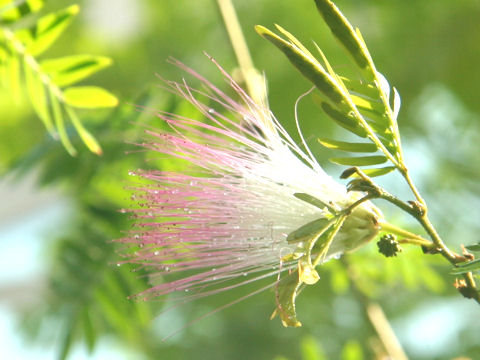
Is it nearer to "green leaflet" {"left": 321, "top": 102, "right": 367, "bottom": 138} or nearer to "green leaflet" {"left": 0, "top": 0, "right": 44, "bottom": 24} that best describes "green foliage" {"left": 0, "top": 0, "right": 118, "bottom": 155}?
"green leaflet" {"left": 0, "top": 0, "right": 44, "bottom": 24}

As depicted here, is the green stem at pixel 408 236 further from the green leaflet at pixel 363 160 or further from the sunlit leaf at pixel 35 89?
the sunlit leaf at pixel 35 89

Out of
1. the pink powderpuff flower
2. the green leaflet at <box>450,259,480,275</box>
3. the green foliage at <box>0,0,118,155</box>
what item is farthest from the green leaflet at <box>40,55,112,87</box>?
the green leaflet at <box>450,259,480,275</box>

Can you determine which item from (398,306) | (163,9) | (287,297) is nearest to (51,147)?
(287,297)

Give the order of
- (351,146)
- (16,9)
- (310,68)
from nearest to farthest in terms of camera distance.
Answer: (310,68), (351,146), (16,9)

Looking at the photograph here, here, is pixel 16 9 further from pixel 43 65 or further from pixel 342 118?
pixel 342 118

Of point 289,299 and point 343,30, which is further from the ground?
point 343,30

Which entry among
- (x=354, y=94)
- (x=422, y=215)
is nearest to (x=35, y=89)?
(x=354, y=94)

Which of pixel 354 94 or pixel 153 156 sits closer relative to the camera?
pixel 354 94
